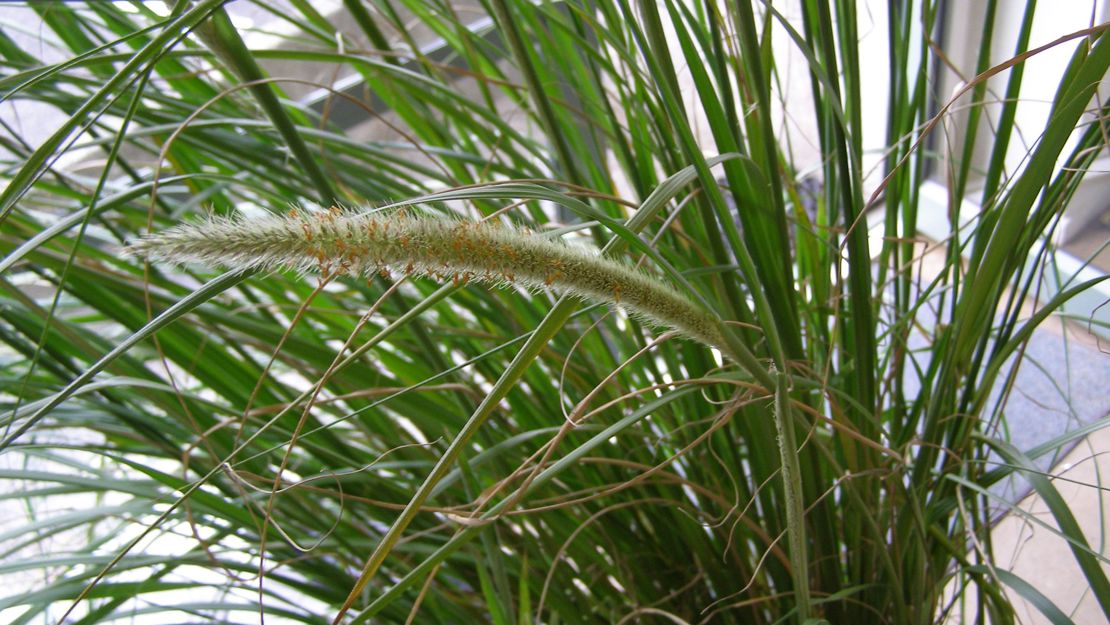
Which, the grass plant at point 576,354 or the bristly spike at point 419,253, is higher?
the grass plant at point 576,354

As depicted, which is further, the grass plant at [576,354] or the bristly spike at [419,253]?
the grass plant at [576,354]

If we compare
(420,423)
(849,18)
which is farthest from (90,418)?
(849,18)

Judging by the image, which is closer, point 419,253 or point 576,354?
point 419,253

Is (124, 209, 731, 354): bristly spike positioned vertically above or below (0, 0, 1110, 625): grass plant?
below

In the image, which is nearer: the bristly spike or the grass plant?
the bristly spike

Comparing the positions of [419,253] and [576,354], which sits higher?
[576,354]
